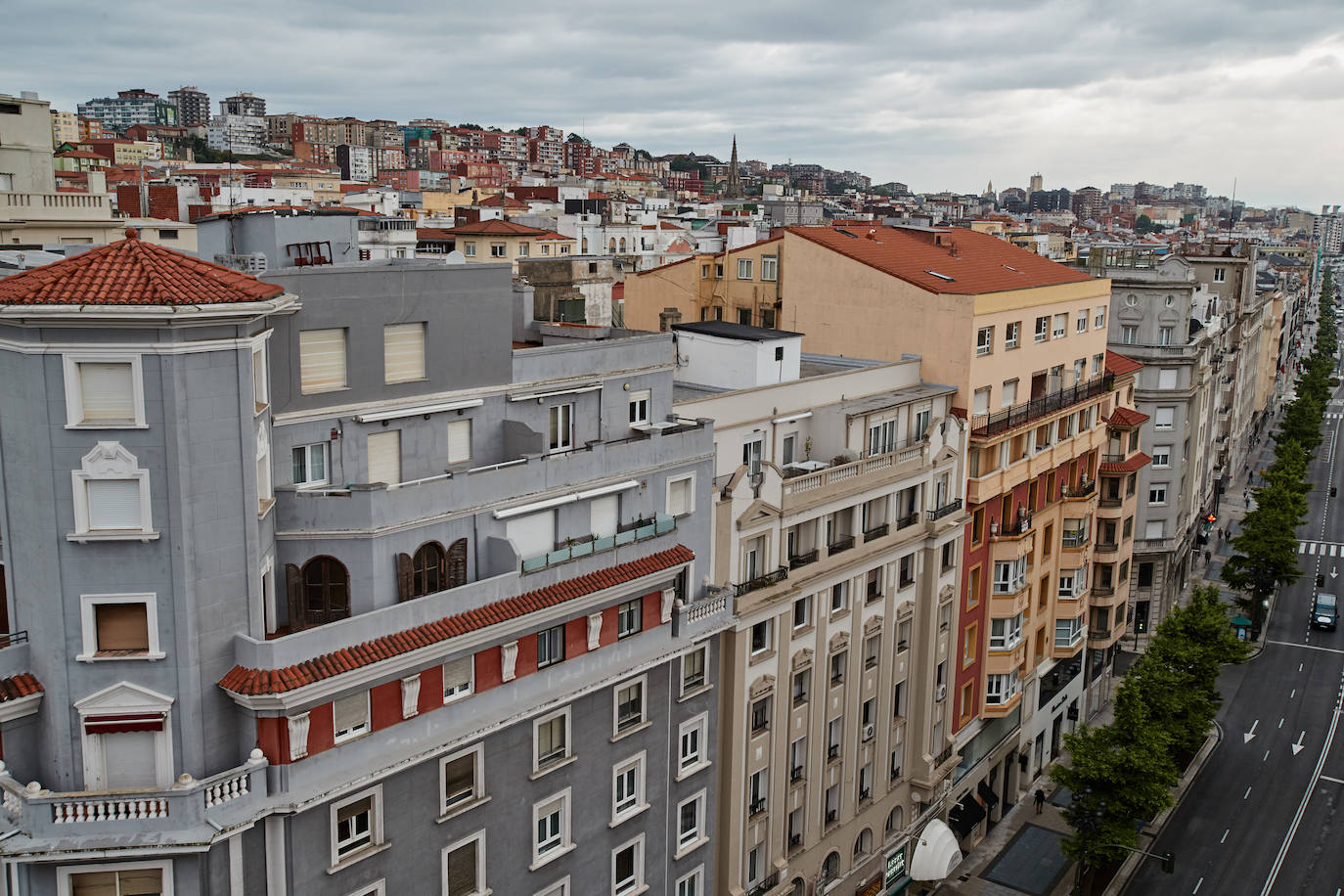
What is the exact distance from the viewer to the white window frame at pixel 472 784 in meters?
27.9

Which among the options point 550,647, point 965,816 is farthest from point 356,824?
point 965,816

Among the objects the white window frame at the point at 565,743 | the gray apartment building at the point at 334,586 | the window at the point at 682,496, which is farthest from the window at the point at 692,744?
the window at the point at 682,496

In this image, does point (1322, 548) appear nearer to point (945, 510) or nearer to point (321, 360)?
point (945, 510)

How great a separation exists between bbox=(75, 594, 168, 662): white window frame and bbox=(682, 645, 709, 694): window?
16483mm

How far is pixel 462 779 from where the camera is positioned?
28609mm

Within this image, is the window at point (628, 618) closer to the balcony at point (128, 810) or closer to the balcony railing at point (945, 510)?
the balcony at point (128, 810)

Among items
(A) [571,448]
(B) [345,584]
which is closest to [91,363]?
(B) [345,584]

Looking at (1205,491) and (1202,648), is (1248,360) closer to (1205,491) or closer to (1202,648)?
(1205,491)

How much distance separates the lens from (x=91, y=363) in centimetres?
2206

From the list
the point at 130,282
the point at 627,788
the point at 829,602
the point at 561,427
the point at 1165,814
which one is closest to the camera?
the point at 130,282

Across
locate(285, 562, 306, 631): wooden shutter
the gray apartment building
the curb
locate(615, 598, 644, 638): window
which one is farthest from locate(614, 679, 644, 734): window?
the curb

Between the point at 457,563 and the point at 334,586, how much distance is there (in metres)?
3.07

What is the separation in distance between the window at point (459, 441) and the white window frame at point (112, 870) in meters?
11.4

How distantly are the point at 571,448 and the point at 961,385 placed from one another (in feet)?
70.3
